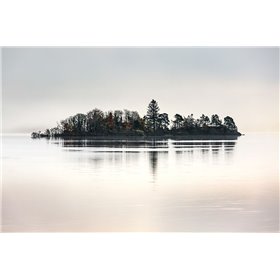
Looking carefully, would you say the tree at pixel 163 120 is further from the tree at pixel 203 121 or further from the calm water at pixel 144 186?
the tree at pixel 203 121

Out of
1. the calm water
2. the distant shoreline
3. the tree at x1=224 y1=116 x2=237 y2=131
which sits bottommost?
the calm water

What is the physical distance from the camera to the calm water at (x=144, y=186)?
15.6 feet

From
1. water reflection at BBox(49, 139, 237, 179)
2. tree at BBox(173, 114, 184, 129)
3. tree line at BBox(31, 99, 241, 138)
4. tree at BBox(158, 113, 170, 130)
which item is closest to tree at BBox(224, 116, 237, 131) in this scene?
tree line at BBox(31, 99, 241, 138)

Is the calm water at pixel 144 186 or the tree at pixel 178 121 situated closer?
the calm water at pixel 144 186

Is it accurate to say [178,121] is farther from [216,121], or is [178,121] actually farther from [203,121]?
[216,121]

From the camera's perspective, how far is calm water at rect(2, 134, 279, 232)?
477cm

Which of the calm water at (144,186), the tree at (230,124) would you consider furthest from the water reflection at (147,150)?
the tree at (230,124)

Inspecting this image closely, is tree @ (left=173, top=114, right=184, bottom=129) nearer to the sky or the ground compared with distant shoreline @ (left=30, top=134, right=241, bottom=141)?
nearer to the sky

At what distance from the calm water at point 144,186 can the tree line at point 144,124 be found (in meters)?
0.11

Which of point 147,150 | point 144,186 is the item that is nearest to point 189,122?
point 147,150

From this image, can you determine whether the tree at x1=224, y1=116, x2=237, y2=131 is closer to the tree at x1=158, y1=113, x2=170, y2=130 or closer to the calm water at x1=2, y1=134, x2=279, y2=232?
the calm water at x1=2, y1=134, x2=279, y2=232

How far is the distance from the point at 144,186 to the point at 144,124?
24.6 inches

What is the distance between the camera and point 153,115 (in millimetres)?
5055

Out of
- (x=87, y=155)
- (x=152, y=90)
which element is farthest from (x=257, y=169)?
(x=87, y=155)
